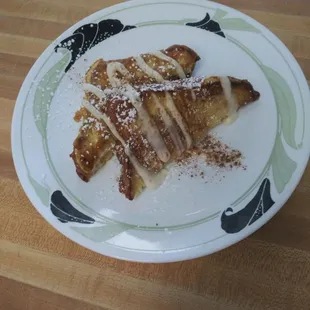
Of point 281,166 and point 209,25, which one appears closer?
point 281,166

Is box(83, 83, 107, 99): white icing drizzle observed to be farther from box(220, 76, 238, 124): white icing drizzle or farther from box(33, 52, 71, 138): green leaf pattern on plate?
box(220, 76, 238, 124): white icing drizzle

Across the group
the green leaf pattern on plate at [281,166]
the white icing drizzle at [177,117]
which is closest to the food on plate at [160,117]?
the white icing drizzle at [177,117]

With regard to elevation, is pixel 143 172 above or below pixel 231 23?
below

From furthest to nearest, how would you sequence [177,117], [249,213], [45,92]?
[45,92] < [177,117] < [249,213]

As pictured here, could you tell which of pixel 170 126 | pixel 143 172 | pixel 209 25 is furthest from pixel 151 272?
pixel 209 25

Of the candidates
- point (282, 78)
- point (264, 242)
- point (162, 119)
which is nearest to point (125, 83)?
point (162, 119)

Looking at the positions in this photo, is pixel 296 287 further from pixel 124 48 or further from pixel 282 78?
pixel 124 48

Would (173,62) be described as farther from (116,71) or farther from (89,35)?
(89,35)
